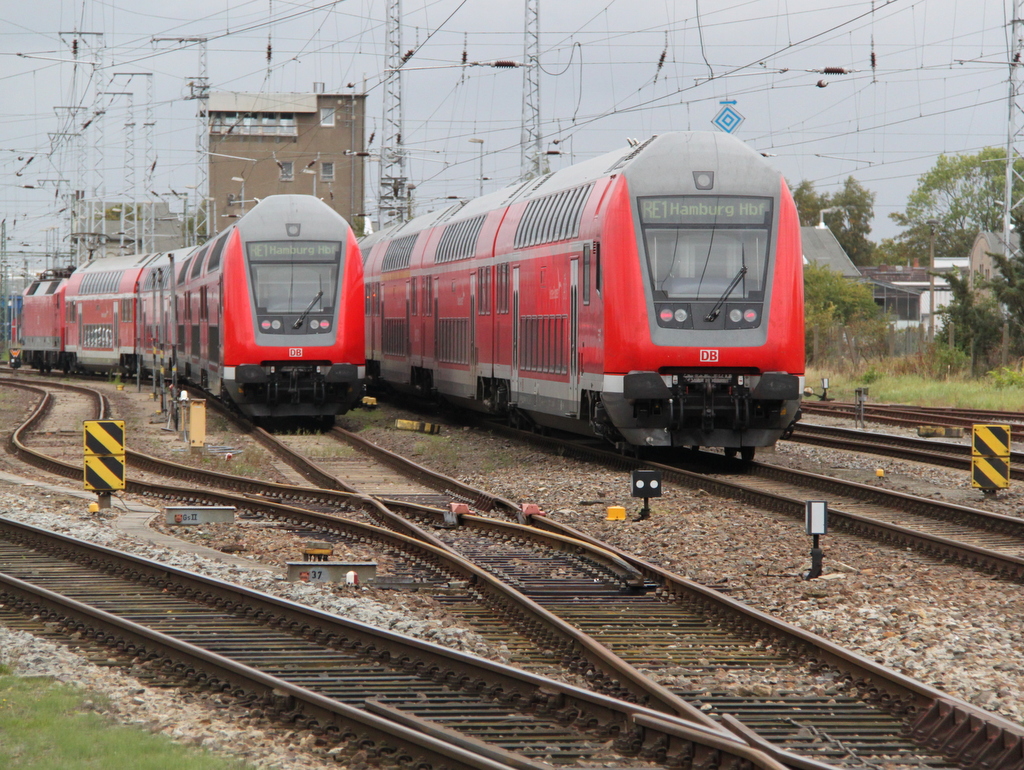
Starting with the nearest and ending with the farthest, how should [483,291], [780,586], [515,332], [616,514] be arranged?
[780,586], [616,514], [515,332], [483,291]

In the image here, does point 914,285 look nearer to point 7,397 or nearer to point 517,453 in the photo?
point 7,397

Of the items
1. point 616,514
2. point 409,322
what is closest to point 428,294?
point 409,322

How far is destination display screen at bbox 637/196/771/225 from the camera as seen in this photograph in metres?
16.6

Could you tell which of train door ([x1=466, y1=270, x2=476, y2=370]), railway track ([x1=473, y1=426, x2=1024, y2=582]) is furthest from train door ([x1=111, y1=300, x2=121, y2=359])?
railway track ([x1=473, y1=426, x2=1024, y2=582])

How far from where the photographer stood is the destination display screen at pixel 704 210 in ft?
54.4

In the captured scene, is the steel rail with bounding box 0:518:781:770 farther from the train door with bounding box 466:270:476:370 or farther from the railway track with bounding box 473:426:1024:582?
the train door with bounding box 466:270:476:370

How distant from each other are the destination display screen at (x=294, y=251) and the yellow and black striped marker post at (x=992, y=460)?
12571 millimetres

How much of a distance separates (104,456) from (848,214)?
338 feet

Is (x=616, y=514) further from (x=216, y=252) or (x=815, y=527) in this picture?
(x=216, y=252)

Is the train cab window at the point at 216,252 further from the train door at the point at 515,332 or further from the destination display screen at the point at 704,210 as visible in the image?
the destination display screen at the point at 704,210

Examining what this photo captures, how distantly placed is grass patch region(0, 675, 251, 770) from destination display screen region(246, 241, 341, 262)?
1736 cm

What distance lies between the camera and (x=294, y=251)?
79.1 ft

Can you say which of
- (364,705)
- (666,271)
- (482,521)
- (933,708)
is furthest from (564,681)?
(666,271)

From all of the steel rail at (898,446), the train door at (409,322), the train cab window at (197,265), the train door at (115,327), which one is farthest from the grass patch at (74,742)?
the train door at (115,327)
